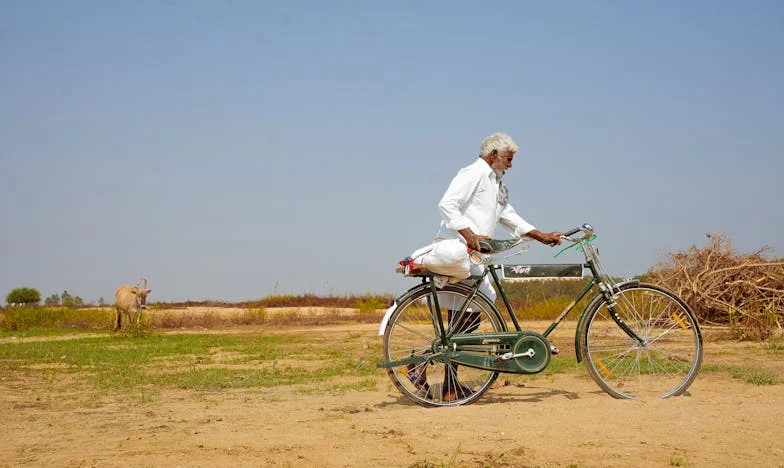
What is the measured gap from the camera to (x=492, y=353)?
6.71 metres

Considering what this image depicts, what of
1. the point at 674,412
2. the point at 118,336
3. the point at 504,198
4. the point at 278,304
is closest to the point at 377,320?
the point at 118,336

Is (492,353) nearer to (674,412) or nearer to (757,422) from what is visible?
(674,412)

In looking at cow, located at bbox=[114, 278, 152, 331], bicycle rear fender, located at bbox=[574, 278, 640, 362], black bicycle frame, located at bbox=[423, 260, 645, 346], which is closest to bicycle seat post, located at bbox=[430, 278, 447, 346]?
black bicycle frame, located at bbox=[423, 260, 645, 346]

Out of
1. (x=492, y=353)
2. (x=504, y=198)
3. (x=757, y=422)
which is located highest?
(x=504, y=198)

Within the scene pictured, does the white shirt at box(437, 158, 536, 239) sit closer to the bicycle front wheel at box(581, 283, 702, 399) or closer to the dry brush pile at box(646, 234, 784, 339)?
the bicycle front wheel at box(581, 283, 702, 399)

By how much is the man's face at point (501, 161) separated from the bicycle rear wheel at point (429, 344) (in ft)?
3.70

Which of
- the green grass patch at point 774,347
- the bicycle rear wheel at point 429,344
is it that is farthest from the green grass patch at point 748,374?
the bicycle rear wheel at point 429,344

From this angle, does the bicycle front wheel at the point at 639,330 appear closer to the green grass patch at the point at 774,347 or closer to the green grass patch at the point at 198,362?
the green grass patch at the point at 198,362

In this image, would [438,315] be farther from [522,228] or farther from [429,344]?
[522,228]

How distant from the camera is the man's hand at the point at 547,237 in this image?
23.0 feet

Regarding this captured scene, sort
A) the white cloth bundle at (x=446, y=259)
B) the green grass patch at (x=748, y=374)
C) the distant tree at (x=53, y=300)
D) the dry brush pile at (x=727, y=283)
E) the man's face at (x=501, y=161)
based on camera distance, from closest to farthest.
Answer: the white cloth bundle at (x=446, y=259) < the man's face at (x=501, y=161) < the green grass patch at (x=748, y=374) < the dry brush pile at (x=727, y=283) < the distant tree at (x=53, y=300)

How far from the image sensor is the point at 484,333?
671cm

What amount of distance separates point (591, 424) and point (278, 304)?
82.9 feet

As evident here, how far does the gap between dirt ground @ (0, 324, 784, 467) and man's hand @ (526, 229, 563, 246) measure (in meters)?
1.37
